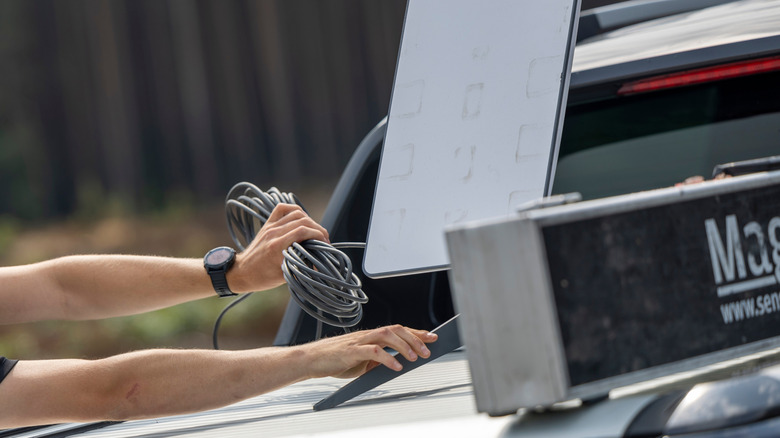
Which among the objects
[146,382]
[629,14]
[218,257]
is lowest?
[146,382]

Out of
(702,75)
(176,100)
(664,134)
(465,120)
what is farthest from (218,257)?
(176,100)

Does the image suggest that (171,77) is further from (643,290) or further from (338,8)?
(643,290)

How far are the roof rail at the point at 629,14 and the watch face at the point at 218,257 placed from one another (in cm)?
171

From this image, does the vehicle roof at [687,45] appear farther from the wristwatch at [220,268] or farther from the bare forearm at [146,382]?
the bare forearm at [146,382]

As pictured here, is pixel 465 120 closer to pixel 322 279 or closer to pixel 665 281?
pixel 322 279

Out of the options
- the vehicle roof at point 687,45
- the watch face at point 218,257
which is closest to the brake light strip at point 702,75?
the vehicle roof at point 687,45

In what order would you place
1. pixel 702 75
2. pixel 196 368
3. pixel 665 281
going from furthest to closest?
pixel 702 75 → pixel 196 368 → pixel 665 281

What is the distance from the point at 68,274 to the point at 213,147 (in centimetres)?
983

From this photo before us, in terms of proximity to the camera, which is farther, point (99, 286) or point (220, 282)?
point (99, 286)

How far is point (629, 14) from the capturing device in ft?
11.7

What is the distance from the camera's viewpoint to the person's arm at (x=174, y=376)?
1.90 metres

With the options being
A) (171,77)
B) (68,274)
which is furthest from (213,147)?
(68,274)

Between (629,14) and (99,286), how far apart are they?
91.5 inches

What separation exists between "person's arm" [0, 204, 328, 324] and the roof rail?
1.79 metres
